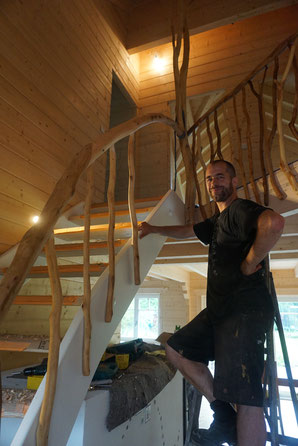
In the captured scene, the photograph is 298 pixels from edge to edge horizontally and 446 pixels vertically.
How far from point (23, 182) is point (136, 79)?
10.6ft

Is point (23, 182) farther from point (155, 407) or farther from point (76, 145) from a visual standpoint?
point (155, 407)

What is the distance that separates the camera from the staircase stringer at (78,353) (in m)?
0.98

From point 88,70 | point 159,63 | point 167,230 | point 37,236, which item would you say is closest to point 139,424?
point 167,230

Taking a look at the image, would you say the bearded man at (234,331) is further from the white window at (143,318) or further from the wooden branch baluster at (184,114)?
the white window at (143,318)

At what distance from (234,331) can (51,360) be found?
2.49 ft

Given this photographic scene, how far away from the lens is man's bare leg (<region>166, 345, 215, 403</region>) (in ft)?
4.68

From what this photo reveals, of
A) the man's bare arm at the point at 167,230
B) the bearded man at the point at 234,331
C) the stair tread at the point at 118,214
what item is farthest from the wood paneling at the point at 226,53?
the bearded man at the point at 234,331

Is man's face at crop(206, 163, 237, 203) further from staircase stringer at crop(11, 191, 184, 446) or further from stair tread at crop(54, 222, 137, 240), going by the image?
stair tread at crop(54, 222, 137, 240)

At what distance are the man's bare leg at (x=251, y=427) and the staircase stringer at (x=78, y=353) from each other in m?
0.62

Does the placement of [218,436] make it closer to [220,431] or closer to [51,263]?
[220,431]

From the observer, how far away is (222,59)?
434cm

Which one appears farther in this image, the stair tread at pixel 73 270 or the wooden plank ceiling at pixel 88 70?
the wooden plank ceiling at pixel 88 70

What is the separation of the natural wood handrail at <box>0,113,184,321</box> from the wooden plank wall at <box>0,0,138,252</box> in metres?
1.29

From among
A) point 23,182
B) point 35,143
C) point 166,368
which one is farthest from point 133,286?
point 35,143
